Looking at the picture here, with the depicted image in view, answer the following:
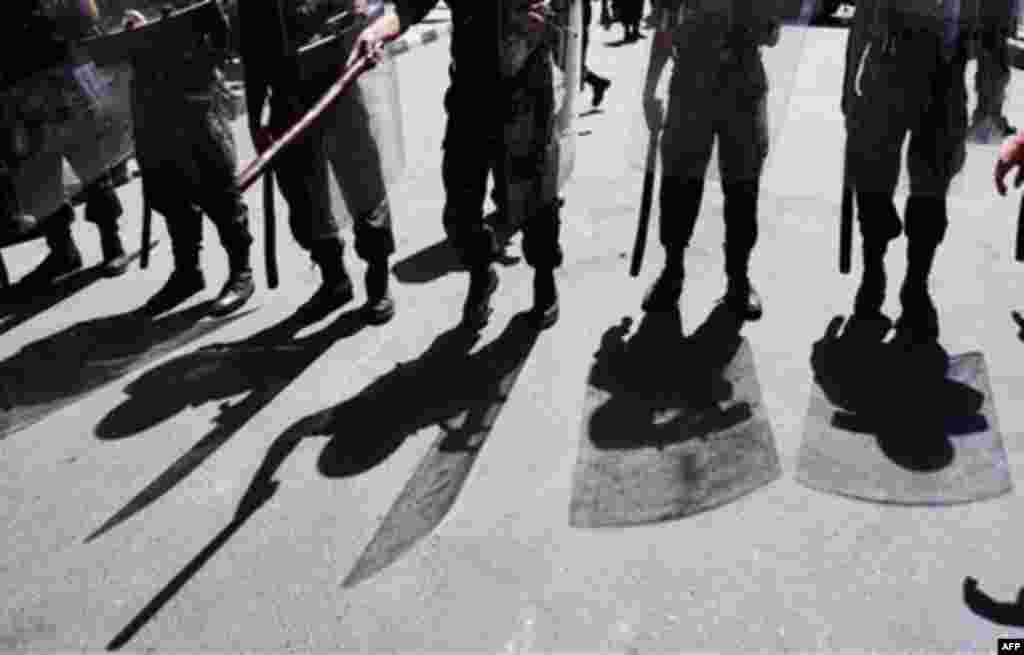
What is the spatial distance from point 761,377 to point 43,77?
139 inches

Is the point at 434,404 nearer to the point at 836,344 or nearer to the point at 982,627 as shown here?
the point at 836,344

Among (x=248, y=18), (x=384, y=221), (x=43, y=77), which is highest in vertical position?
(x=248, y=18)

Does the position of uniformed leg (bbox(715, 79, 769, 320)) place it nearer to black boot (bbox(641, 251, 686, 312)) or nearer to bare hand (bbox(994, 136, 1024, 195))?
black boot (bbox(641, 251, 686, 312))

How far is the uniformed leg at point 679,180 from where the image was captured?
3629mm

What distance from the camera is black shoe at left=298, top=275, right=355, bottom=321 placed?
423 cm

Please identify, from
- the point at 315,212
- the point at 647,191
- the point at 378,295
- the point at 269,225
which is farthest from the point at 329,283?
→ the point at 647,191

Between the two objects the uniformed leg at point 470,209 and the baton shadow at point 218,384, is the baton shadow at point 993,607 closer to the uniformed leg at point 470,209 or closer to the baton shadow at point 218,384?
the uniformed leg at point 470,209

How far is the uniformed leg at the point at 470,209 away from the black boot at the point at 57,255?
2415mm

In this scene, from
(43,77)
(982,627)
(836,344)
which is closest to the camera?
(982,627)

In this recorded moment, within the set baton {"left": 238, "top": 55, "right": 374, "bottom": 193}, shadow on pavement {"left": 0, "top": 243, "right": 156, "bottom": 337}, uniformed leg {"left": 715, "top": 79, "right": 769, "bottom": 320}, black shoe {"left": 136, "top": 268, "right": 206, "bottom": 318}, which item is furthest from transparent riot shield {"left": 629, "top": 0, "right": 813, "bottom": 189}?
shadow on pavement {"left": 0, "top": 243, "right": 156, "bottom": 337}

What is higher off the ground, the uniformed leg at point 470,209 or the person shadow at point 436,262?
the uniformed leg at point 470,209

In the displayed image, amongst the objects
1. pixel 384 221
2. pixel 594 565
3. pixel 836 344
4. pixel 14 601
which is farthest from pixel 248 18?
pixel 836 344

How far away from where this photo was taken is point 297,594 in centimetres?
243

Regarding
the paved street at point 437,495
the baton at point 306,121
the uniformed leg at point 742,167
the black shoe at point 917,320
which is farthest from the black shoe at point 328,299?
the black shoe at point 917,320
